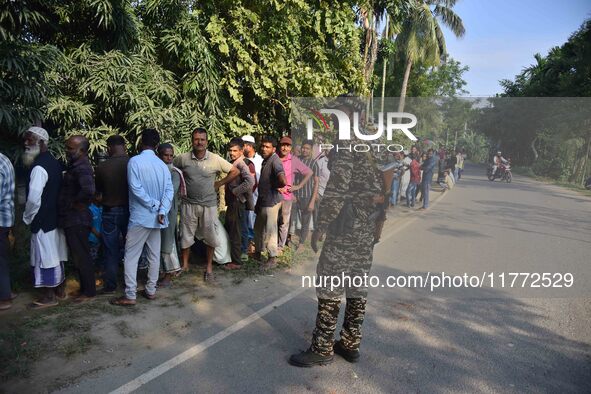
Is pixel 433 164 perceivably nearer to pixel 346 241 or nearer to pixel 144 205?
pixel 346 241

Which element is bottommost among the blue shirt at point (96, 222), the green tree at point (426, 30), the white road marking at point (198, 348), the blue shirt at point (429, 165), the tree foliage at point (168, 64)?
the white road marking at point (198, 348)

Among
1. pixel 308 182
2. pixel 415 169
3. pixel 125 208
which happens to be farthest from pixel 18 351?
pixel 415 169

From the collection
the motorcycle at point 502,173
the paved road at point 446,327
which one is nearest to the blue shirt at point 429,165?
the paved road at point 446,327

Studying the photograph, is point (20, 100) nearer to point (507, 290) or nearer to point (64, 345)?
point (64, 345)

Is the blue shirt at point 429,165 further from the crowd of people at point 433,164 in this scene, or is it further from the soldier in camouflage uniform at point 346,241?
the soldier in camouflage uniform at point 346,241

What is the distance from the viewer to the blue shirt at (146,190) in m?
4.26

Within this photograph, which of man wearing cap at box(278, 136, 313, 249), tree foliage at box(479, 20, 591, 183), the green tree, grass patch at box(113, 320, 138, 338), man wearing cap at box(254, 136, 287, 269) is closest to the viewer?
grass patch at box(113, 320, 138, 338)

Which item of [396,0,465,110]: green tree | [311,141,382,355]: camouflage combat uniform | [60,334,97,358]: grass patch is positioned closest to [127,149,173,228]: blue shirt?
[60,334,97,358]: grass patch

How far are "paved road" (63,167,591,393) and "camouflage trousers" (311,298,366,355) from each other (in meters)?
0.15

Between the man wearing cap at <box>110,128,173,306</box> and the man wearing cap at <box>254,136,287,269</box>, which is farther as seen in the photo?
the man wearing cap at <box>254,136,287,269</box>

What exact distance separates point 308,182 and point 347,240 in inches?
120

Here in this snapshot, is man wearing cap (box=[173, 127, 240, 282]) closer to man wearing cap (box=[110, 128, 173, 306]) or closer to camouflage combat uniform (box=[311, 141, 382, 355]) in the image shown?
man wearing cap (box=[110, 128, 173, 306])

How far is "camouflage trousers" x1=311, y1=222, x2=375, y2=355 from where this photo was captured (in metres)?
3.34

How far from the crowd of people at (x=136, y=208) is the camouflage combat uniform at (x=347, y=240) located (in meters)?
0.68
